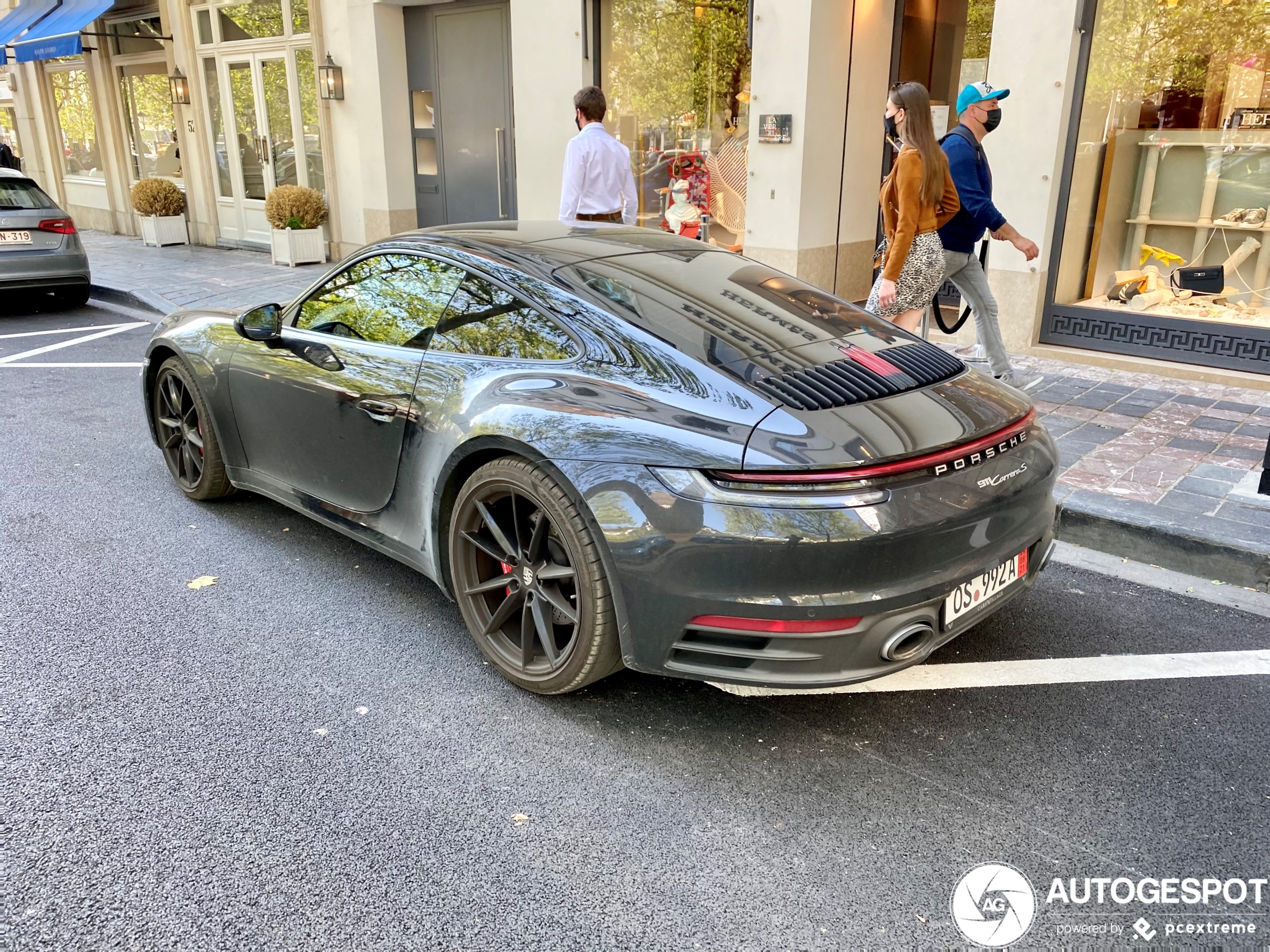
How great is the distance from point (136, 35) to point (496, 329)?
1673 centimetres

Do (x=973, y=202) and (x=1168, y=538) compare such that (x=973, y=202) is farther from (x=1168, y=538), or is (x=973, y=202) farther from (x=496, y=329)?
(x=496, y=329)

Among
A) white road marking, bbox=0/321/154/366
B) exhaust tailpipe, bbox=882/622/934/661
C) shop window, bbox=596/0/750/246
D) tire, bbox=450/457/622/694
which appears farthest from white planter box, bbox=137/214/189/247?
exhaust tailpipe, bbox=882/622/934/661

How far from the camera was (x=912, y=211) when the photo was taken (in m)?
5.63

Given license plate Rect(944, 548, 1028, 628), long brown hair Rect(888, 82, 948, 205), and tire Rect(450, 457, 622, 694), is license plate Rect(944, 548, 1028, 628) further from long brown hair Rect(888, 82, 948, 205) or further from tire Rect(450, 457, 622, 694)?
long brown hair Rect(888, 82, 948, 205)

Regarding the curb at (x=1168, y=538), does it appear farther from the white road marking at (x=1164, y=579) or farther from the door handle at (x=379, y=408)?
the door handle at (x=379, y=408)

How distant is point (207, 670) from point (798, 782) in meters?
2.06

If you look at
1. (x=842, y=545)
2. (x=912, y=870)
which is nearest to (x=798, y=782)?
(x=912, y=870)

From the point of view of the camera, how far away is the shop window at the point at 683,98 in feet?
32.1

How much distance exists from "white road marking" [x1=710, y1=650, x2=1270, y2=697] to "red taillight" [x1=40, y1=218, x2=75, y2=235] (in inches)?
407

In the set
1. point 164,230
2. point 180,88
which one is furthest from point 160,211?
point 180,88

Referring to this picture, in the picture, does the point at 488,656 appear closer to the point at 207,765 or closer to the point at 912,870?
the point at 207,765

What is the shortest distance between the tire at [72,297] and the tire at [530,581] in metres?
9.78

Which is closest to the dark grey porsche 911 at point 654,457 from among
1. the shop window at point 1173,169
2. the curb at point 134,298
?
the shop window at point 1173,169

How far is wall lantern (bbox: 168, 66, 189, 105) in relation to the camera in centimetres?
1530
